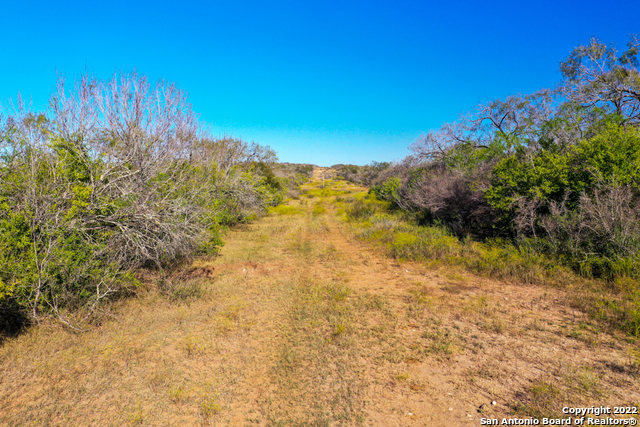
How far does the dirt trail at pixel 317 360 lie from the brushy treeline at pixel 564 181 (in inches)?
99.6

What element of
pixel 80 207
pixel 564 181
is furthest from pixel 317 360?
pixel 564 181

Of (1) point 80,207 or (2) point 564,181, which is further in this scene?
(2) point 564,181

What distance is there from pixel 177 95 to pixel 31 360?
694cm

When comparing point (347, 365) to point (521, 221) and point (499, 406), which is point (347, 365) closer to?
point (499, 406)

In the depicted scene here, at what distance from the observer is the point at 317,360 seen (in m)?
4.63

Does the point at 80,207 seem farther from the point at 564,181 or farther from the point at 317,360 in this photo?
the point at 564,181

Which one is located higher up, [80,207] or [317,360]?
[80,207]

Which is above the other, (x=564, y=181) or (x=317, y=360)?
(x=564, y=181)

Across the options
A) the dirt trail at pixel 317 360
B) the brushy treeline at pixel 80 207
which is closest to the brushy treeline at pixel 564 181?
the dirt trail at pixel 317 360

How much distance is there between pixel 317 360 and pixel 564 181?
10164mm

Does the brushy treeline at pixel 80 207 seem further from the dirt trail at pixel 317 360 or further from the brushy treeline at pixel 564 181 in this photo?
the brushy treeline at pixel 564 181

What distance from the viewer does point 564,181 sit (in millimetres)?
9086

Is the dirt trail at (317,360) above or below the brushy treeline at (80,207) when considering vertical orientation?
below

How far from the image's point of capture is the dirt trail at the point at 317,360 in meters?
3.47
